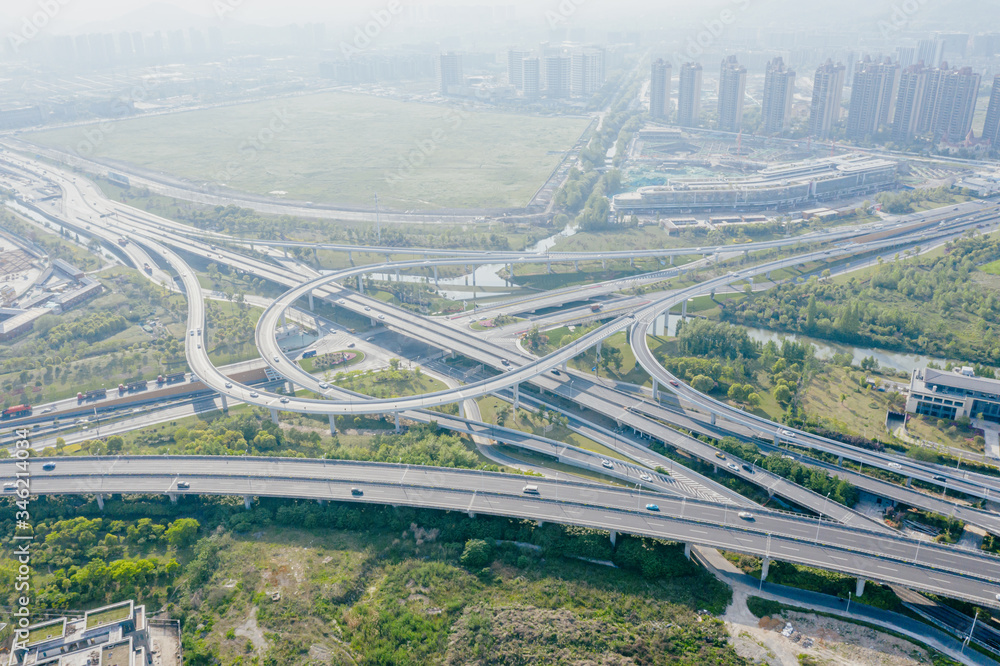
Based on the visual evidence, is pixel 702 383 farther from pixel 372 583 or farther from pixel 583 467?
pixel 372 583

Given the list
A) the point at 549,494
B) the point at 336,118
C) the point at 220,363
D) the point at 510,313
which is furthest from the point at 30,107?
the point at 549,494

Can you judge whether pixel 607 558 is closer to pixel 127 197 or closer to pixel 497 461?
pixel 497 461

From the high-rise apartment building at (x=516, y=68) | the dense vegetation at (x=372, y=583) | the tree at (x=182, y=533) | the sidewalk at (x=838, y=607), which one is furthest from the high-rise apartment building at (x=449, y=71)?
the sidewalk at (x=838, y=607)

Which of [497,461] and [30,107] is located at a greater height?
[30,107]

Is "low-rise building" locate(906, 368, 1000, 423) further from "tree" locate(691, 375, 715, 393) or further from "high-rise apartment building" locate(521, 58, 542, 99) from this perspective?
"high-rise apartment building" locate(521, 58, 542, 99)

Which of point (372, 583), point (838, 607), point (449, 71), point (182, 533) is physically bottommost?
point (838, 607)

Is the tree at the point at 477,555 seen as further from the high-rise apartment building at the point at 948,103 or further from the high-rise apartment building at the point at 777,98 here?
the high-rise apartment building at the point at 948,103

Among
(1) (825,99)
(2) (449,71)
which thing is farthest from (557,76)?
(1) (825,99)
